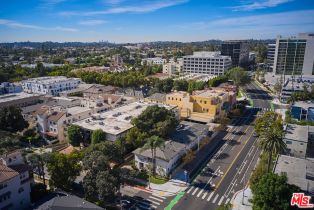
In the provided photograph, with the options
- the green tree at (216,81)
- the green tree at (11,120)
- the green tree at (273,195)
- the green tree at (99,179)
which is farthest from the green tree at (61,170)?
the green tree at (216,81)

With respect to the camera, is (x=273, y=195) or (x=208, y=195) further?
(x=208, y=195)

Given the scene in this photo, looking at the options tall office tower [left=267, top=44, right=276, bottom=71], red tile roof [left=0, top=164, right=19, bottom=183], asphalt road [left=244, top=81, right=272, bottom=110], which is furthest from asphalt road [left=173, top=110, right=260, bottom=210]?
tall office tower [left=267, top=44, right=276, bottom=71]

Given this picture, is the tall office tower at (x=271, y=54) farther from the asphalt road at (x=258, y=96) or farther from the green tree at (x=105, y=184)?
the green tree at (x=105, y=184)

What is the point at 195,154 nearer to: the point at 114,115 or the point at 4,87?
the point at 114,115

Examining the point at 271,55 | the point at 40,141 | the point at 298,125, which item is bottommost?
the point at 40,141

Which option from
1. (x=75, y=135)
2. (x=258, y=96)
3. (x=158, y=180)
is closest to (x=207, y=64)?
(x=258, y=96)

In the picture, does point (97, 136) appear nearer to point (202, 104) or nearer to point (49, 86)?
point (202, 104)

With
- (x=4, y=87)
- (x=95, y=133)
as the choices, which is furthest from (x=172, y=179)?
(x=4, y=87)

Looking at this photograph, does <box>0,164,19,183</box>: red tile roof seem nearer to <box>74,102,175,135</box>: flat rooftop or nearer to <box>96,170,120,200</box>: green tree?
<box>96,170,120,200</box>: green tree
